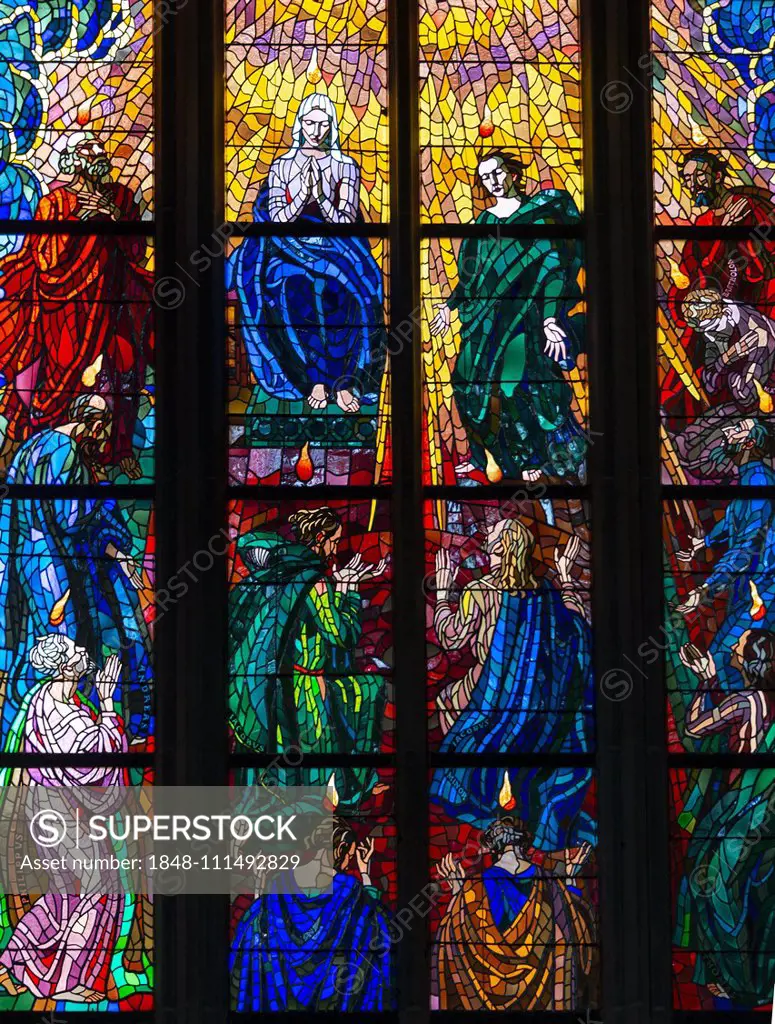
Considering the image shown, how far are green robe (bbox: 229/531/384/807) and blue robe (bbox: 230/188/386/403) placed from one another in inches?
24.3

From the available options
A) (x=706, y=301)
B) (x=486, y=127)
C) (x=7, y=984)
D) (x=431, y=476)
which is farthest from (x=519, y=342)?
(x=7, y=984)

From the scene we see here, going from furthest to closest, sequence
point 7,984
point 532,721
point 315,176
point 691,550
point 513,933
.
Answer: point 315,176
point 691,550
point 532,721
point 513,933
point 7,984

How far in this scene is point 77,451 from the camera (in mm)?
5066

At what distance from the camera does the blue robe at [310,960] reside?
4848 mm

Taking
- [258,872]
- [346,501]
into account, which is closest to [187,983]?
[258,872]

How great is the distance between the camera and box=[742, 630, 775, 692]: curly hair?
5078 millimetres

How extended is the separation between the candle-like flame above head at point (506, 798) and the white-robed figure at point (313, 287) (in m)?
1.45

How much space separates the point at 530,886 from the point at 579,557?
3.85 ft

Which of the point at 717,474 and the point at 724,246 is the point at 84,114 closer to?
the point at 724,246

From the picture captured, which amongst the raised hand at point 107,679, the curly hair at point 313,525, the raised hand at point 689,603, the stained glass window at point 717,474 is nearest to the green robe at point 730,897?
the stained glass window at point 717,474

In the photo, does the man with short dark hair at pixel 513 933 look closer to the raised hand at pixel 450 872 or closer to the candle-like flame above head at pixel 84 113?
the raised hand at pixel 450 872

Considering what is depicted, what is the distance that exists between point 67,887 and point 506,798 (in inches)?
60.9

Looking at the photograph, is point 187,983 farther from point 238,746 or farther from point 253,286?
point 253,286

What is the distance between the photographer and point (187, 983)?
4.78 m
